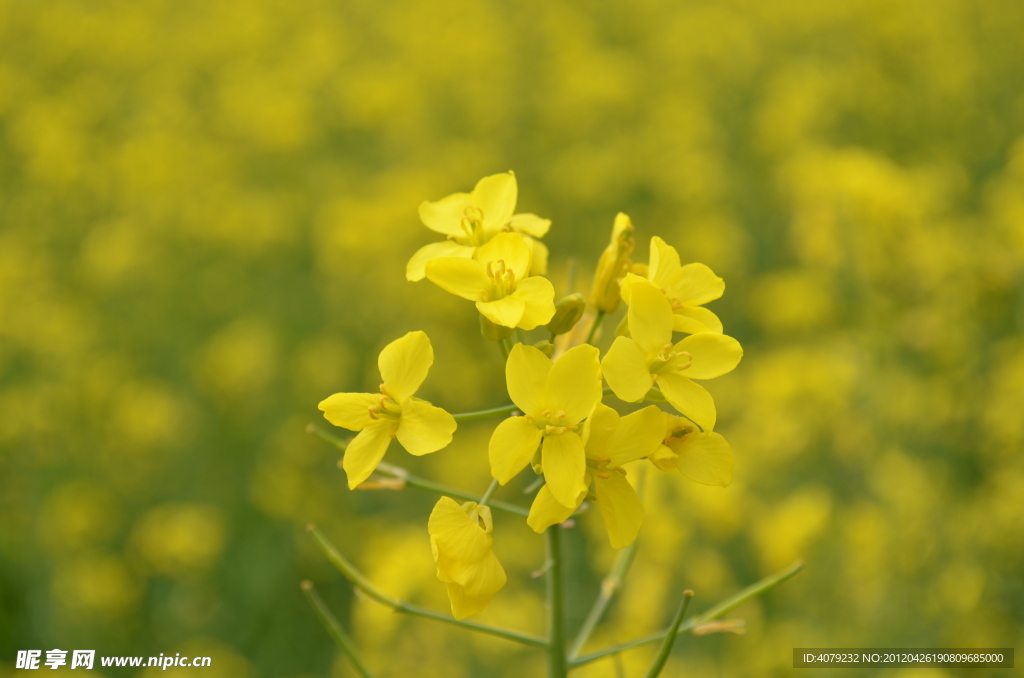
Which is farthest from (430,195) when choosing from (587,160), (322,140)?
(322,140)

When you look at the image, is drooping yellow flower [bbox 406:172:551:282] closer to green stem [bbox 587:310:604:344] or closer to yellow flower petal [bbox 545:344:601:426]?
green stem [bbox 587:310:604:344]

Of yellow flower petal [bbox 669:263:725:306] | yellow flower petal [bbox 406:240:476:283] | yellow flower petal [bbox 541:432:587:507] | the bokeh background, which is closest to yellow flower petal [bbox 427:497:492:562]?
yellow flower petal [bbox 541:432:587:507]

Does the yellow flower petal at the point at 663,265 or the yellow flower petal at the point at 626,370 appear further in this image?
the yellow flower petal at the point at 663,265

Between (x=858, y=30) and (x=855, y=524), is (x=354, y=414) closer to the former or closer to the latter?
(x=855, y=524)

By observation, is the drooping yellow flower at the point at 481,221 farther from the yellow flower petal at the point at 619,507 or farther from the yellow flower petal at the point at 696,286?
the yellow flower petal at the point at 619,507

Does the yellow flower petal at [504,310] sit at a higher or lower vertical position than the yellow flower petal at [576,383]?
higher

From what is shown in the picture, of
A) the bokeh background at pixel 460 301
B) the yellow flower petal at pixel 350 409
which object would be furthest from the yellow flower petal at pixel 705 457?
the bokeh background at pixel 460 301
